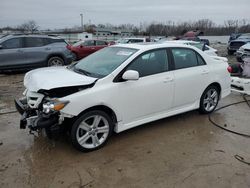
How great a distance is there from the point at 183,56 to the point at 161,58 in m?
0.60

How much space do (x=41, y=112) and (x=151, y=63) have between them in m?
2.04

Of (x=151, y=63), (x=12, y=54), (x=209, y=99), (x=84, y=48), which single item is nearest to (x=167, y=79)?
(x=151, y=63)

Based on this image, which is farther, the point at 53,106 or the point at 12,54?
the point at 12,54

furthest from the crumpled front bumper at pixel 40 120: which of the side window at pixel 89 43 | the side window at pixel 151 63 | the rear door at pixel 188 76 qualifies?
the side window at pixel 89 43

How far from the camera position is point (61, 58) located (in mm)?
10656

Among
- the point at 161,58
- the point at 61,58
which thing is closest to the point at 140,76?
the point at 161,58

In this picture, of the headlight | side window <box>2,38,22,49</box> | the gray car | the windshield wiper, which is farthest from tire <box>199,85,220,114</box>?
side window <box>2,38,22,49</box>

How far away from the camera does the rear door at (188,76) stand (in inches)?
178

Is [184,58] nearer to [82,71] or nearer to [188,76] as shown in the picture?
[188,76]

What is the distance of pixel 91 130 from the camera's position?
11.9 feet

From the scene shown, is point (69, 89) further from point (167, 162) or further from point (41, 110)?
point (167, 162)

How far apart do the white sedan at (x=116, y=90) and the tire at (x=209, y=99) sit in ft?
0.12

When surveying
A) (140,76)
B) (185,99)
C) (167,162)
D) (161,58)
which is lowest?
(167,162)

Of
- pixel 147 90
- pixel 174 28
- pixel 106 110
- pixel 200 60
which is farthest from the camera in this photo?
pixel 174 28
